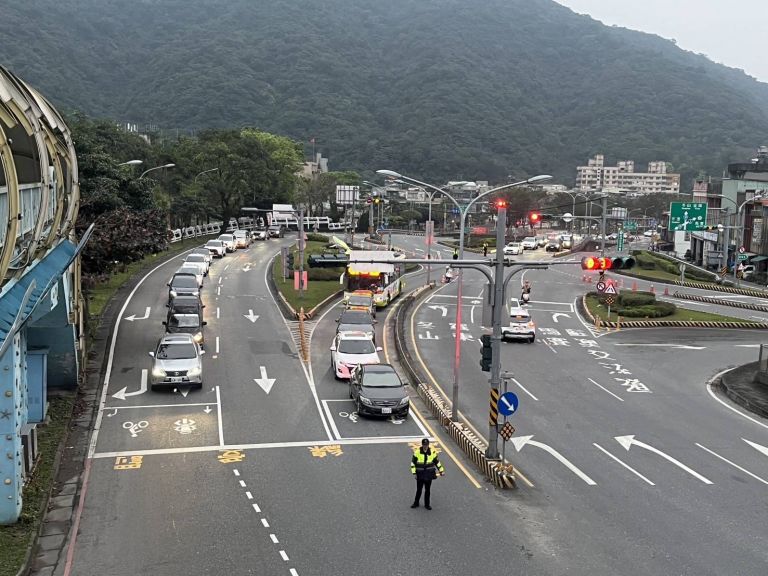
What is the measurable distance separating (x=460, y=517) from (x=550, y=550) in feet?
7.56

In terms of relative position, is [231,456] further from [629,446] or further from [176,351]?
[629,446]

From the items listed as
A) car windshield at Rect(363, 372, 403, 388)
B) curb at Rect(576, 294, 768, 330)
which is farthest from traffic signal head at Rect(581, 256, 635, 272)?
curb at Rect(576, 294, 768, 330)

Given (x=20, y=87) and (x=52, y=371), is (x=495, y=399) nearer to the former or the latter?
(x=20, y=87)

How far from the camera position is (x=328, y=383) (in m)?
29.6

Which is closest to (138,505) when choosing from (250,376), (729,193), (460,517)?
(460,517)

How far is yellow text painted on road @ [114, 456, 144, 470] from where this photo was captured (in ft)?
65.4

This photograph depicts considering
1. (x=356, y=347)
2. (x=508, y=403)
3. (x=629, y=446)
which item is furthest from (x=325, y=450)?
(x=356, y=347)

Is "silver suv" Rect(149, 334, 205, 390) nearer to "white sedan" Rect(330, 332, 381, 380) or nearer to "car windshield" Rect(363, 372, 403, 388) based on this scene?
"white sedan" Rect(330, 332, 381, 380)

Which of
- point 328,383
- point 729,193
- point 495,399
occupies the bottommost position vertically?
point 328,383

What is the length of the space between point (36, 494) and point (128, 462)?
10.6 feet

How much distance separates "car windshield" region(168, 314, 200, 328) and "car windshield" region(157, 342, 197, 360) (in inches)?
234

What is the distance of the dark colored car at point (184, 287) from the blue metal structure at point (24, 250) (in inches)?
705

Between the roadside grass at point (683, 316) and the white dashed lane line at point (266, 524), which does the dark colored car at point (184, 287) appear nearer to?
the white dashed lane line at point (266, 524)

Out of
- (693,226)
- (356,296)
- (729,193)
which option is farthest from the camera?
(729,193)
